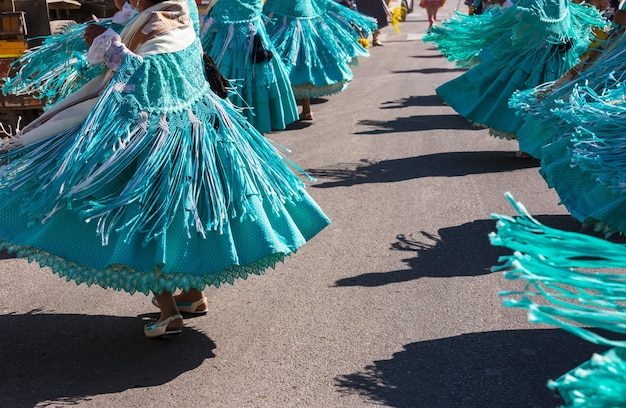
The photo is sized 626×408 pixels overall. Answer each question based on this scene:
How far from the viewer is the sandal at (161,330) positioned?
4328 millimetres

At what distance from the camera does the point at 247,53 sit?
827 centimetres

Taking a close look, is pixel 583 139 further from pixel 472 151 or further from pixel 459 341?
pixel 472 151

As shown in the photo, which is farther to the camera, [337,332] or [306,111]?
[306,111]

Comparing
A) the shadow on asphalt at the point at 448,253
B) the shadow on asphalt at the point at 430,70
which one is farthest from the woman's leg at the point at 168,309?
the shadow on asphalt at the point at 430,70

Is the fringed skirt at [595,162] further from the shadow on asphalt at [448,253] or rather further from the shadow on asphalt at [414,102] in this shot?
the shadow on asphalt at [414,102]

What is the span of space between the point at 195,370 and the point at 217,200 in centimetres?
79

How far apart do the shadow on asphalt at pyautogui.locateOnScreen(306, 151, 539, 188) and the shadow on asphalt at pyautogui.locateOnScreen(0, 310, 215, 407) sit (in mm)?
3151

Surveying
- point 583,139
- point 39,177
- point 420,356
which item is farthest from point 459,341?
point 39,177

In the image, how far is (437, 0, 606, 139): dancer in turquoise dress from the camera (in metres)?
7.61

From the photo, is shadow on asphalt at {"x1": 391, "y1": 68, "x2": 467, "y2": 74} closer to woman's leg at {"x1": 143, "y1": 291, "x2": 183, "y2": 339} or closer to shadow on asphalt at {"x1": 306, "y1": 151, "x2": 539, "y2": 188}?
shadow on asphalt at {"x1": 306, "y1": 151, "x2": 539, "y2": 188}

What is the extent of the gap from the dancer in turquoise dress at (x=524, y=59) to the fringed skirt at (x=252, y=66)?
1.67m

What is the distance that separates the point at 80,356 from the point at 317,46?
617cm

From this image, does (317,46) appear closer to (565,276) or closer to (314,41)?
(314,41)

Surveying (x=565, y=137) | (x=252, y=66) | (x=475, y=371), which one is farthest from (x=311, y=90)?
(x=475, y=371)
